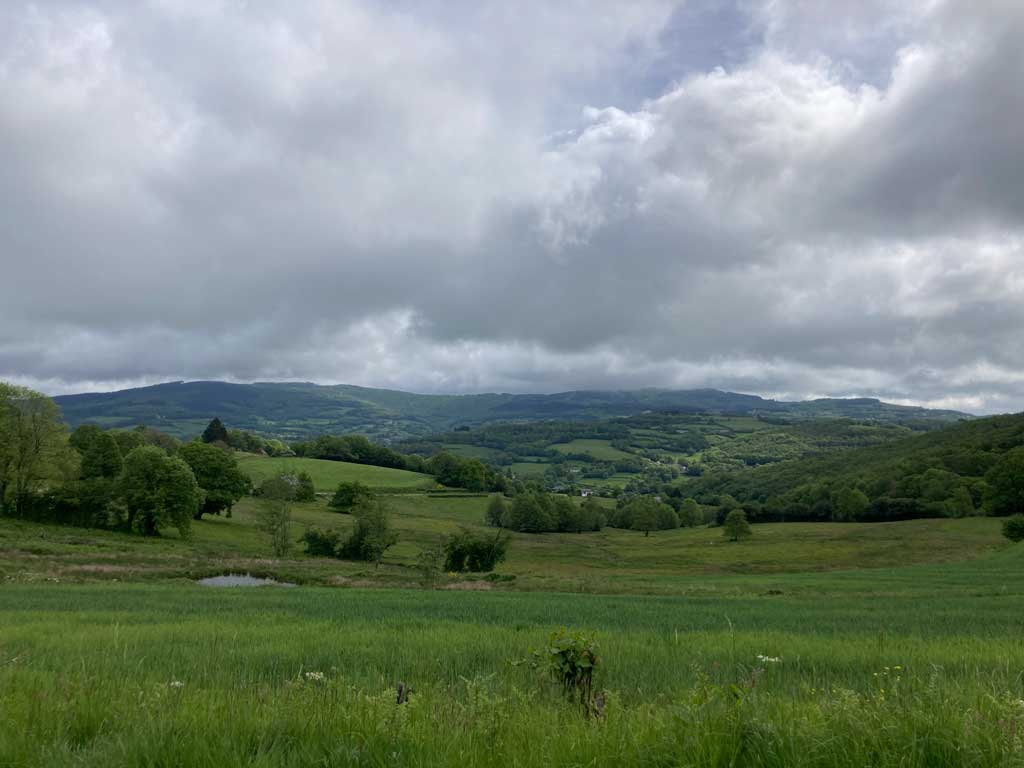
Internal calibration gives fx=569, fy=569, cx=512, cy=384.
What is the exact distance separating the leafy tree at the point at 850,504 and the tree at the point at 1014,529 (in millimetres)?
44803

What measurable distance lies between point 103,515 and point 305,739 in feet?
240

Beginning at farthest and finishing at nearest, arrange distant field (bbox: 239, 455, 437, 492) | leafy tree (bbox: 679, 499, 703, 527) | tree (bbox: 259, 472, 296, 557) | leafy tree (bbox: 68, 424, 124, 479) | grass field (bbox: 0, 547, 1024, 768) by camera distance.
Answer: leafy tree (bbox: 679, 499, 703, 527), distant field (bbox: 239, 455, 437, 492), leafy tree (bbox: 68, 424, 124, 479), tree (bbox: 259, 472, 296, 557), grass field (bbox: 0, 547, 1024, 768)

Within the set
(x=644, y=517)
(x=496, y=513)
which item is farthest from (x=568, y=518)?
(x=496, y=513)

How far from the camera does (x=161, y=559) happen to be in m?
39.4

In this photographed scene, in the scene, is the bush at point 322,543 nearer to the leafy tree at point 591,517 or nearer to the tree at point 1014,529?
the leafy tree at point 591,517

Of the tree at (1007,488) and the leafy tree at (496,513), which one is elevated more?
the tree at (1007,488)

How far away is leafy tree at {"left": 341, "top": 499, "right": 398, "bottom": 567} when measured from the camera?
5625 cm

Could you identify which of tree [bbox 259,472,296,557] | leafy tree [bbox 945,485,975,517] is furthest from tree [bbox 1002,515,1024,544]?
tree [bbox 259,472,296,557]

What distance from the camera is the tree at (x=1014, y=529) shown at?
65438 mm

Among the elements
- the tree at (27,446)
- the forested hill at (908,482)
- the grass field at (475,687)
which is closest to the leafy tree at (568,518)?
the forested hill at (908,482)

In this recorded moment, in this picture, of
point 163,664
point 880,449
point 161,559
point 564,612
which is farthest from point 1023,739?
point 880,449

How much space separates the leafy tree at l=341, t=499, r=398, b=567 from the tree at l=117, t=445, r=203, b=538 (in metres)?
18.4

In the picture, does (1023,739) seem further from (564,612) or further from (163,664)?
(564,612)

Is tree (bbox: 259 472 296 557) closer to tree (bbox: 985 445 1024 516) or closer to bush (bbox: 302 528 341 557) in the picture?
bush (bbox: 302 528 341 557)
